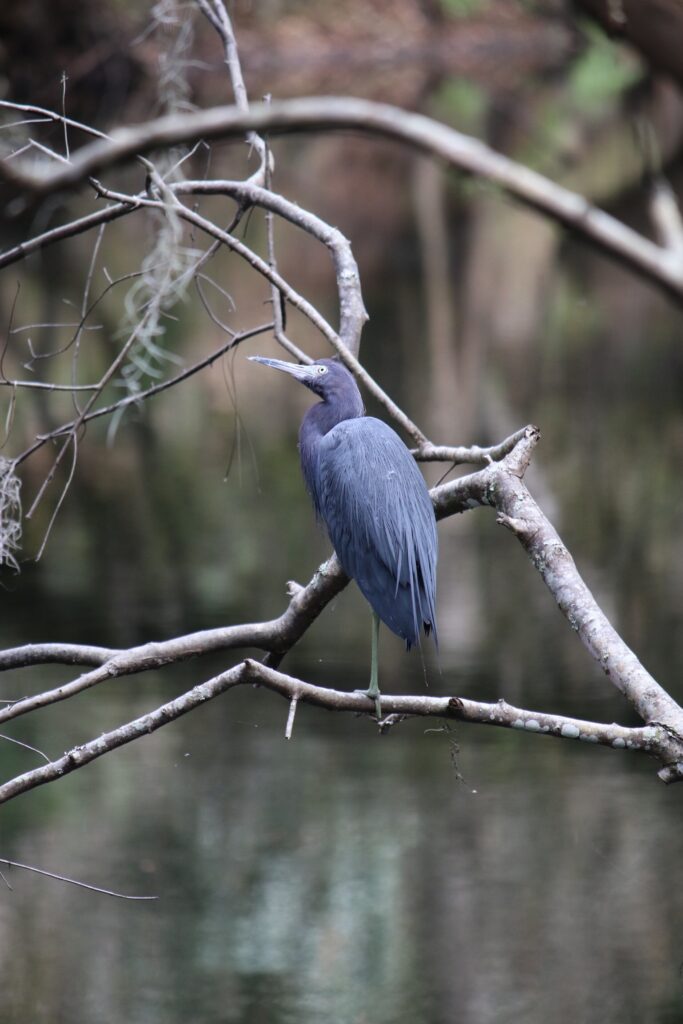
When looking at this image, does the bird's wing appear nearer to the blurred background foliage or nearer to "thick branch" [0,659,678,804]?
the blurred background foliage

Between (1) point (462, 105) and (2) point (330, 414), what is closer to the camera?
(2) point (330, 414)

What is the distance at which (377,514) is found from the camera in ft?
Answer: 8.95

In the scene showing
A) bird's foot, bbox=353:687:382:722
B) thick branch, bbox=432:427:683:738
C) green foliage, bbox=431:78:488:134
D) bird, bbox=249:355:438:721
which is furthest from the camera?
green foliage, bbox=431:78:488:134

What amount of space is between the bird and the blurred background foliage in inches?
10.1

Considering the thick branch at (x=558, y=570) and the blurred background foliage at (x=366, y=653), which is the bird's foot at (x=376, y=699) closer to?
the thick branch at (x=558, y=570)

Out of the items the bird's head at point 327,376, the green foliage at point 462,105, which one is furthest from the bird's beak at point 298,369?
the green foliage at point 462,105

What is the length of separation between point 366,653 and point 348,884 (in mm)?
1764

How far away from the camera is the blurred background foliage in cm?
424

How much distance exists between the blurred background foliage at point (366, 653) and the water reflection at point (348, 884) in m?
0.01

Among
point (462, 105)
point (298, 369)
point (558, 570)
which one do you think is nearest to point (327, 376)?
point (298, 369)

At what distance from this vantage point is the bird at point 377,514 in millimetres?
2715

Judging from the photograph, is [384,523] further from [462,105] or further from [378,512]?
[462,105]

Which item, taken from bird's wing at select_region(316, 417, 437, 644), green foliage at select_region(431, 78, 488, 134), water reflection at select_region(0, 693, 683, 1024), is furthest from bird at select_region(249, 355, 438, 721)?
green foliage at select_region(431, 78, 488, 134)

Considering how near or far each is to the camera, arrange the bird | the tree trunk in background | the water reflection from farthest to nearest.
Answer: the water reflection, the bird, the tree trunk in background
